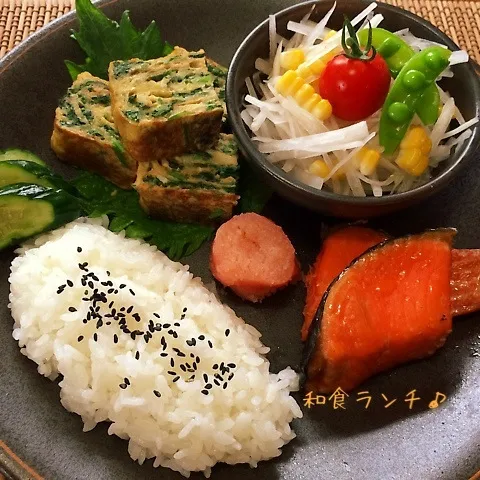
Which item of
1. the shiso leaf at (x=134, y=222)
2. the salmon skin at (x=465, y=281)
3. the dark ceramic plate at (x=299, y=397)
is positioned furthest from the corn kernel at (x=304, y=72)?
the salmon skin at (x=465, y=281)

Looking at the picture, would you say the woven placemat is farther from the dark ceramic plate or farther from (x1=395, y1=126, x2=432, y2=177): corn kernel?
(x1=395, y1=126, x2=432, y2=177): corn kernel

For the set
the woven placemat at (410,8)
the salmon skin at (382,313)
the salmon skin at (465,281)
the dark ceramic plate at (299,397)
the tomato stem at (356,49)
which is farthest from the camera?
the woven placemat at (410,8)

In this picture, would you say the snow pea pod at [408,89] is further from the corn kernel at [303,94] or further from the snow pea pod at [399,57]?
the corn kernel at [303,94]

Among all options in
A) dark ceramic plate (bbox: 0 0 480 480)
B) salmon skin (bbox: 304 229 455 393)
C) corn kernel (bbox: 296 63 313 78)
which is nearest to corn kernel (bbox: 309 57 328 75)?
corn kernel (bbox: 296 63 313 78)

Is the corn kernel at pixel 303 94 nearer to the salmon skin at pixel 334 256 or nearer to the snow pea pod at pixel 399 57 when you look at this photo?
the snow pea pod at pixel 399 57

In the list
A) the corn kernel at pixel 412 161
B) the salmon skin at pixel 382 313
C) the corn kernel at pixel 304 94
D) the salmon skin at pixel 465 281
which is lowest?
the salmon skin at pixel 465 281

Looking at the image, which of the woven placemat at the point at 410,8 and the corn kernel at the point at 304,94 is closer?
the corn kernel at the point at 304,94

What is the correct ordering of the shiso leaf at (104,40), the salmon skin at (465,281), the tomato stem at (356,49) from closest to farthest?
1. the tomato stem at (356,49)
2. the salmon skin at (465,281)
3. the shiso leaf at (104,40)

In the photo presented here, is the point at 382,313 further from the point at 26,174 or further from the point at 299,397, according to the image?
the point at 26,174

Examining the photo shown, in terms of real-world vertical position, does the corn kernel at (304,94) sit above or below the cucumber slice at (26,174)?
below
